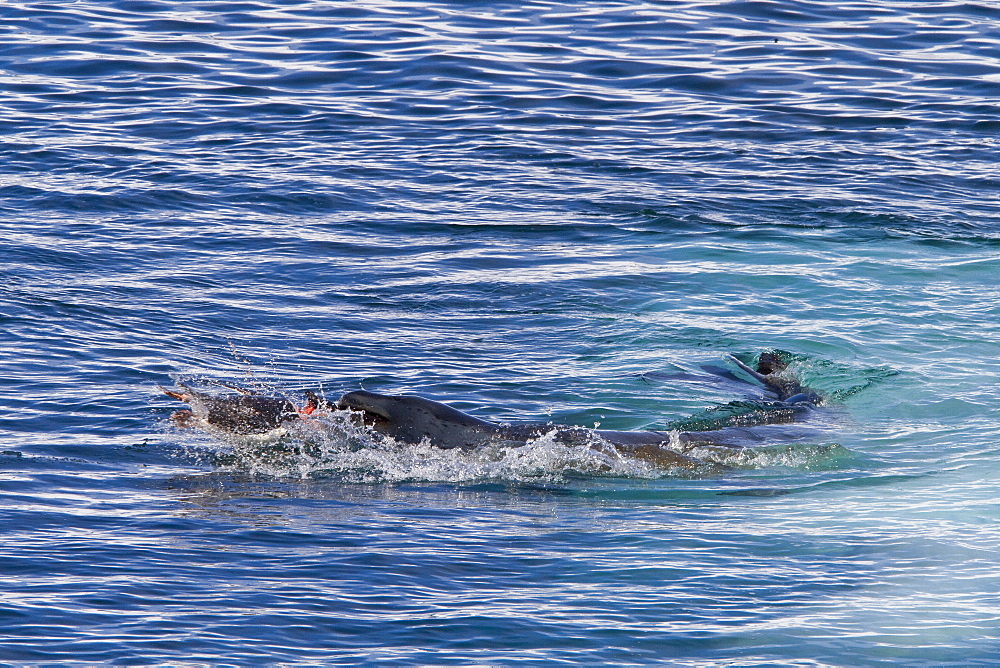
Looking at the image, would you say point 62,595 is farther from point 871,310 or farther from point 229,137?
point 229,137

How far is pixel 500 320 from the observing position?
10.4m

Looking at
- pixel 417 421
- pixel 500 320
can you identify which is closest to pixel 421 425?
pixel 417 421

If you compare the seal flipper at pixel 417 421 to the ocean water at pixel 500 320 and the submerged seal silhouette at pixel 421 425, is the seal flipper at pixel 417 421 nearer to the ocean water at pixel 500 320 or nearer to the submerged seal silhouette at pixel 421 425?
the submerged seal silhouette at pixel 421 425

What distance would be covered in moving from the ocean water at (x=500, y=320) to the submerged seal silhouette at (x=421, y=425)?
0.40ft

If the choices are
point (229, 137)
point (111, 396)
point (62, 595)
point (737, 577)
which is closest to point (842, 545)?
point (737, 577)

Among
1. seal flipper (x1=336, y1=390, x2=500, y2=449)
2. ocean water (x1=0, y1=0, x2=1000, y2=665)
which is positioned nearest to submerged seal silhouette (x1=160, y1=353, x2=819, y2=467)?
seal flipper (x1=336, y1=390, x2=500, y2=449)

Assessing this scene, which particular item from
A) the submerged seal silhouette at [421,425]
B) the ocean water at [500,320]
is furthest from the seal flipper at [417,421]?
the ocean water at [500,320]

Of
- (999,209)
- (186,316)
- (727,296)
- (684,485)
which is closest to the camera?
(684,485)

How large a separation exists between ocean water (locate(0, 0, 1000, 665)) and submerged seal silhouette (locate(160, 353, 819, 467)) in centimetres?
12

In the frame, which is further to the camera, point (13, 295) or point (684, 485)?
point (13, 295)

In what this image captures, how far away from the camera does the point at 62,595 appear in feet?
18.3

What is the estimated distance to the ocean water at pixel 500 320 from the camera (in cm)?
562

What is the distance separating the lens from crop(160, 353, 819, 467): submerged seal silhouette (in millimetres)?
6629

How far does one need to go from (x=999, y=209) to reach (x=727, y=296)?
13.3 ft
